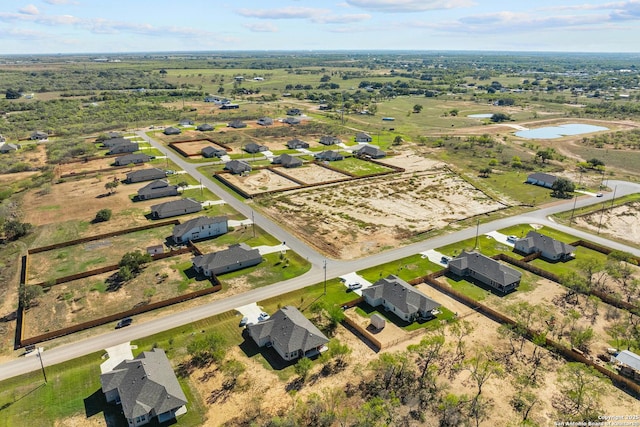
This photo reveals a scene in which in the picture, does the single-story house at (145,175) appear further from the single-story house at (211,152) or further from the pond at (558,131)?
the pond at (558,131)

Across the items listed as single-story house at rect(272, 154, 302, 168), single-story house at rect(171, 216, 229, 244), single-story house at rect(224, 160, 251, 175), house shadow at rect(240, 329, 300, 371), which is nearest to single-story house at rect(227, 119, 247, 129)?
single-story house at rect(272, 154, 302, 168)

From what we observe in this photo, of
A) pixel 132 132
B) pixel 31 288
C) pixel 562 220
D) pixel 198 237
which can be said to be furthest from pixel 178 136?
pixel 562 220

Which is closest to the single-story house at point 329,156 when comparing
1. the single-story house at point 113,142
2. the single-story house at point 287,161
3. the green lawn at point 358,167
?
the green lawn at point 358,167

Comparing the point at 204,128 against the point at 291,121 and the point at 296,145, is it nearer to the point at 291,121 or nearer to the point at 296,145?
the point at 291,121

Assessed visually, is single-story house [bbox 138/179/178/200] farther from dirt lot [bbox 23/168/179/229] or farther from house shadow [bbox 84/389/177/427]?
house shadow [bbox 84/389/177/427]

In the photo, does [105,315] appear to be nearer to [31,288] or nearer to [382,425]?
[31,288]

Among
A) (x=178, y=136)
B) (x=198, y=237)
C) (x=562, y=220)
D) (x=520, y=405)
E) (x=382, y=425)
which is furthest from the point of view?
(x=178, y=136)

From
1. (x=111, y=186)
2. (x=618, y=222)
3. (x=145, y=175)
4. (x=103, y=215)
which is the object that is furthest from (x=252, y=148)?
(x=618, y=222)
